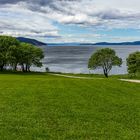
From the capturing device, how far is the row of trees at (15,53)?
104m

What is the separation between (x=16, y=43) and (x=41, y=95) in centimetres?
8759

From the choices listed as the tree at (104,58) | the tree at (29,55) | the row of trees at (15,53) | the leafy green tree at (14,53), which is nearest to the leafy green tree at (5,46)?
the row of trees at (15,53)

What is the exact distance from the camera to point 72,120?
16922 millimetres

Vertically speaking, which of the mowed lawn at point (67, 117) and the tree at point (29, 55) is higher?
the tree at point (29, 55)

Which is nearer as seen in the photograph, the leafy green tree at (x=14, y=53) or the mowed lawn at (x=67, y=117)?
the mowed lawn at (x=67, y=117)

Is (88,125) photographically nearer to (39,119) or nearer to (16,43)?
(39,119)

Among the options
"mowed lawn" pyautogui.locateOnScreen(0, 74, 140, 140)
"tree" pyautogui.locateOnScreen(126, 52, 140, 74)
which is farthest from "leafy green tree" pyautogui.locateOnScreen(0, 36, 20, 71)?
"mowed lawn" pyautogui.locateOnScreen(0, 74, 140, 140)

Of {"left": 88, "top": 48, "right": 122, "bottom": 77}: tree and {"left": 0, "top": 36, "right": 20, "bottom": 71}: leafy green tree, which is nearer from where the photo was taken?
{"left": 0, "top": 36, "right": 20, "bottom": 71}: leafy green tree

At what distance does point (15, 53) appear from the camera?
106688 mm

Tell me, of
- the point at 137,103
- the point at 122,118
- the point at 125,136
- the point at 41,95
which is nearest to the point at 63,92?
the point at 41,95

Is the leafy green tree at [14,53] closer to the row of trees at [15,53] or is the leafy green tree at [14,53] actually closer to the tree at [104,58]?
the row of trees at [15,53]

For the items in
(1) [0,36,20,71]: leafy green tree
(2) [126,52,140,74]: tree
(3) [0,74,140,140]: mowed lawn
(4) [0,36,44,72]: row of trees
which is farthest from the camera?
(4) [0,36,44,72]: row of trees

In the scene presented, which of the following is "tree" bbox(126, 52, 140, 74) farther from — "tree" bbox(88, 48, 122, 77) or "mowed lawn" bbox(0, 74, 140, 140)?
"mowed lawn" bbox(0, 74, 140, 140)

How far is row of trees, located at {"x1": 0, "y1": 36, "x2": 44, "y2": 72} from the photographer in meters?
104
